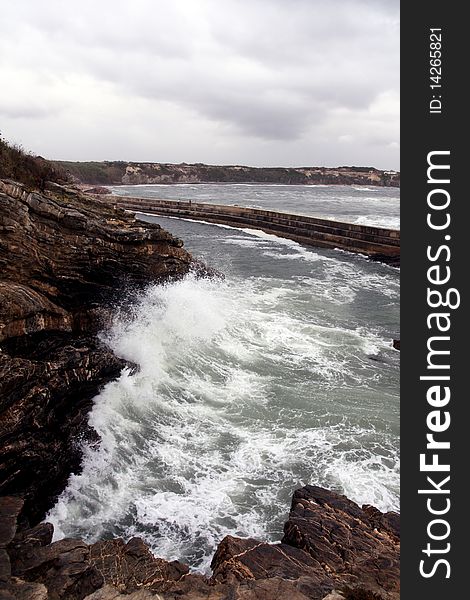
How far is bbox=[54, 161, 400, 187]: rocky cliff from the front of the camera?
133m

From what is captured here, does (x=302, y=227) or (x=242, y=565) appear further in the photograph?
(x=302, y=227)

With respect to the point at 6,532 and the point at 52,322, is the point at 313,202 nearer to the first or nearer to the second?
the point at 52,322

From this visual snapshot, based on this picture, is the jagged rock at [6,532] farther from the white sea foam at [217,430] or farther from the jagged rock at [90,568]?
the white sea foam at [217,430]

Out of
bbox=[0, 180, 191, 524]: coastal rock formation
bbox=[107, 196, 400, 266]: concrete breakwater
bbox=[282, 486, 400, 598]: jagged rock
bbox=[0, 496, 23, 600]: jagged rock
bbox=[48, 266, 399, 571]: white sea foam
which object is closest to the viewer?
bbox=[0, 496, 23, 600]: jagged rock

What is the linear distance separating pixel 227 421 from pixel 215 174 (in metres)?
162

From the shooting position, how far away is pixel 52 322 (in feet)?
33.7

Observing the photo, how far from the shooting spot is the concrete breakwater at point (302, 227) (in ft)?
127

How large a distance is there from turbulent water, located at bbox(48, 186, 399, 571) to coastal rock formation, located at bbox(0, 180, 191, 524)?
748 millimetres

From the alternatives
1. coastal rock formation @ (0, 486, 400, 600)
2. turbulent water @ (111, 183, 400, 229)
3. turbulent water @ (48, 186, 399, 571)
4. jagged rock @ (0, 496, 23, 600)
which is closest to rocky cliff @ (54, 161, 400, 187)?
turbulent water @ (111, 183, 400, 229)

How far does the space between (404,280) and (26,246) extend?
8.99 meters

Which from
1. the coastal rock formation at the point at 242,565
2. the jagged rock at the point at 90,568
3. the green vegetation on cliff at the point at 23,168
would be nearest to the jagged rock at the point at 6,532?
the coastal rock formation at the point at 242,565

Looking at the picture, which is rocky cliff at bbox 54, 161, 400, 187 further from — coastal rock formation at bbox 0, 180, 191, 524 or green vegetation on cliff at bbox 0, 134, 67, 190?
coastal rock formation at bbox 0, 180, 191, 524

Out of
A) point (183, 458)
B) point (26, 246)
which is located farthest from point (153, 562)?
point (26, 246)

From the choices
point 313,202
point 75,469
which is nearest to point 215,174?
point 313,202
